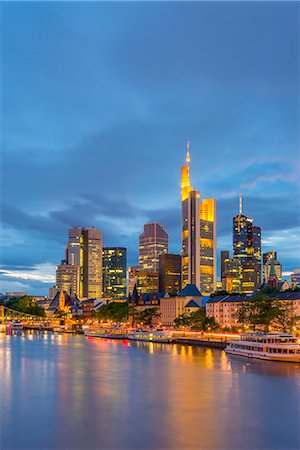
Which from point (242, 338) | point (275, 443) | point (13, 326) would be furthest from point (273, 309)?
point (13, 326)

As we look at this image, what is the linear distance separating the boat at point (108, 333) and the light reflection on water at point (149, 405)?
2209 inches

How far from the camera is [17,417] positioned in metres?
36.4

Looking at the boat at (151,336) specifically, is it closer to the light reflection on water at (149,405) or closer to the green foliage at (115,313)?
the green foliage at (115,313)

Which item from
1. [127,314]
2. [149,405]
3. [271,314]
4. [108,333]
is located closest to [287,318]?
[271,314]

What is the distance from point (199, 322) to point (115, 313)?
147 ft

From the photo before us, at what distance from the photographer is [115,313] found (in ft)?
513

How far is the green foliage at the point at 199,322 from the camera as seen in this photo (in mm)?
111125

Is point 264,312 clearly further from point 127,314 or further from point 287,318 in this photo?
point 127,314

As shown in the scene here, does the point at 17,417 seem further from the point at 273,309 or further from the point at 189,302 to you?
the point at 189,302

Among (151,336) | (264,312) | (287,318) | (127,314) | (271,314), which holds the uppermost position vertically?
(264,312)

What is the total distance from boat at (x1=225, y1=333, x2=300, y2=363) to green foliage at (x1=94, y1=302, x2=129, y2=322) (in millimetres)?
77778

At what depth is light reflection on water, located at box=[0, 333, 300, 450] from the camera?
31359 mm

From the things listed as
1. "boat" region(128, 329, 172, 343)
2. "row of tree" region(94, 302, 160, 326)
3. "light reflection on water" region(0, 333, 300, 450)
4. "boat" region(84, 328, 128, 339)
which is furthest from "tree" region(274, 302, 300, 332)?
"row of tree" region(94, 302, 160, 326)

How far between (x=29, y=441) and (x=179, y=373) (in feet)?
88.3
